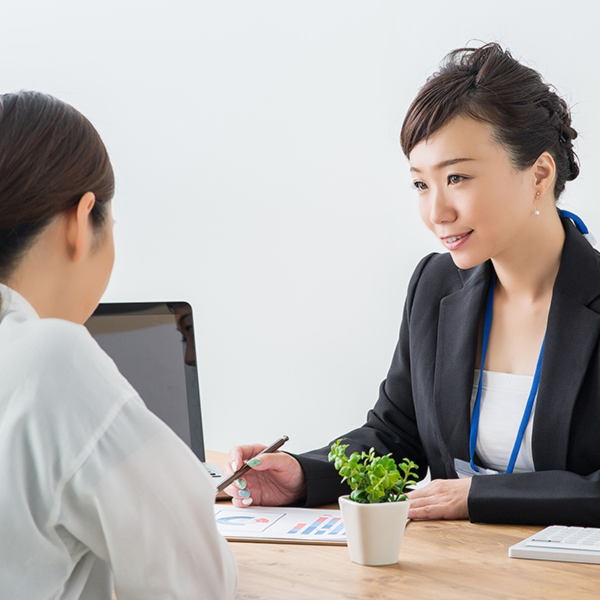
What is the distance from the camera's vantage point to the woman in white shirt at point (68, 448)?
2.64 feet

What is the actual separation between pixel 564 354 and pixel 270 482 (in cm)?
68

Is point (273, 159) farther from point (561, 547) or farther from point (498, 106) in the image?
point (561, 547)

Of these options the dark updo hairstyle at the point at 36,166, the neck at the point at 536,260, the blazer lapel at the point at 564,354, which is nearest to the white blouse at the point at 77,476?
the dark updo hairstyle at the point at 36,166

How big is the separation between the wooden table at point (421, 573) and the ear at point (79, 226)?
1.70ft

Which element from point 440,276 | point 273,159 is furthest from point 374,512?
point 273,159

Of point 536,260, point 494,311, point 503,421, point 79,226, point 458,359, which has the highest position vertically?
point 79,226

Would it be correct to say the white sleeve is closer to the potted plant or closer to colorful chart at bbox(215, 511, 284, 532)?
the potted plant

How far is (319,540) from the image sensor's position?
1.28 m

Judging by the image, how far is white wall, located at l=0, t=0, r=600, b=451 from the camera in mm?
2898

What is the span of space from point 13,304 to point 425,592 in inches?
25.8

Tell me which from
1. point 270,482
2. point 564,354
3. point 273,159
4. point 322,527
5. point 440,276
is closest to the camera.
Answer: point 322,527

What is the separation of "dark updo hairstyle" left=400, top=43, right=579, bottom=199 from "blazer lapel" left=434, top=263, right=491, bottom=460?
33cm

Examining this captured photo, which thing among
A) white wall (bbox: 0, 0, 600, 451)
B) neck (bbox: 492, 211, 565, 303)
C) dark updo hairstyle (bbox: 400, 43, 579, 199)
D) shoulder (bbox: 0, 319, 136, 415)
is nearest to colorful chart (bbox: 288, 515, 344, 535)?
shoulder (bbox: 0, 319, 136, 415)

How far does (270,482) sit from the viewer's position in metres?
1.54
